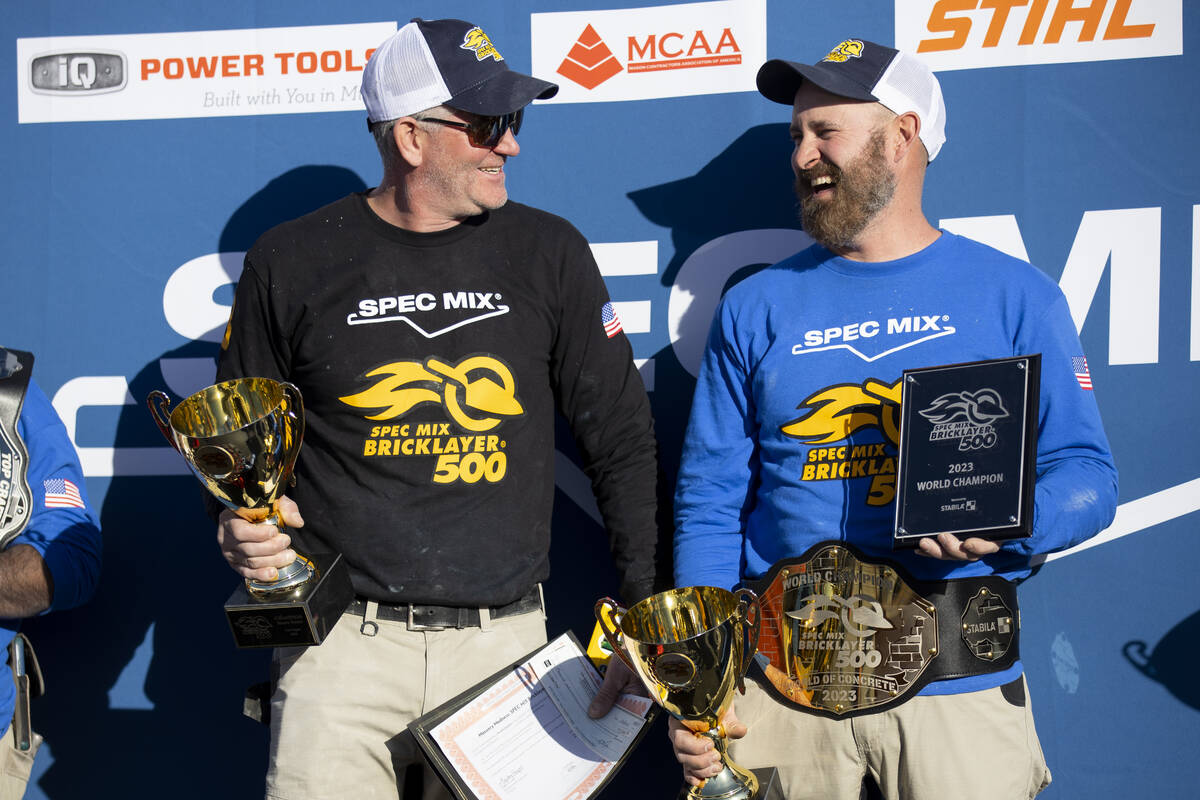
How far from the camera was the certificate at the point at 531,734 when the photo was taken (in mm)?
2217

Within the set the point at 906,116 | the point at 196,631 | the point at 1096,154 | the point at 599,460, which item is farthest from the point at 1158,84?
the point at 196,631

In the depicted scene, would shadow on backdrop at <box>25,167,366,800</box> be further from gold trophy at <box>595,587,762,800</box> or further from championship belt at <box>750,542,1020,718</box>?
championship belt at <box>750,542,1020,718</box>

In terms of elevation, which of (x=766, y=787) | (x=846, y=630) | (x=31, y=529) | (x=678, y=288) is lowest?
(x=766, y=787)

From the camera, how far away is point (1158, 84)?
9.25 feet

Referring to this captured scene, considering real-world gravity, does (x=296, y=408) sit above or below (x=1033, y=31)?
below

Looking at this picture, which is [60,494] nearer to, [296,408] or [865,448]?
[296,408]

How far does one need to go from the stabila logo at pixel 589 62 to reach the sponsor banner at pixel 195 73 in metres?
0.53

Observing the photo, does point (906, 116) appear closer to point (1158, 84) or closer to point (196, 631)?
point (1158, 84)

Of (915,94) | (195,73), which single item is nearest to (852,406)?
(915,94)

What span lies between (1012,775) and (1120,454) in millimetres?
1032

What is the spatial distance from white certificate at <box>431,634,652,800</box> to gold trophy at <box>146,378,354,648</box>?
1.20 feet

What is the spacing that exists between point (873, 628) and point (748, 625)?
296 mm

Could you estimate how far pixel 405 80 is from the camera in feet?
8.14

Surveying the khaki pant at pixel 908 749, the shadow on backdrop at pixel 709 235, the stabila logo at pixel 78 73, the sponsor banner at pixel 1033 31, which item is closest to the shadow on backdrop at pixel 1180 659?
the khaki pant at pixel 908 749
